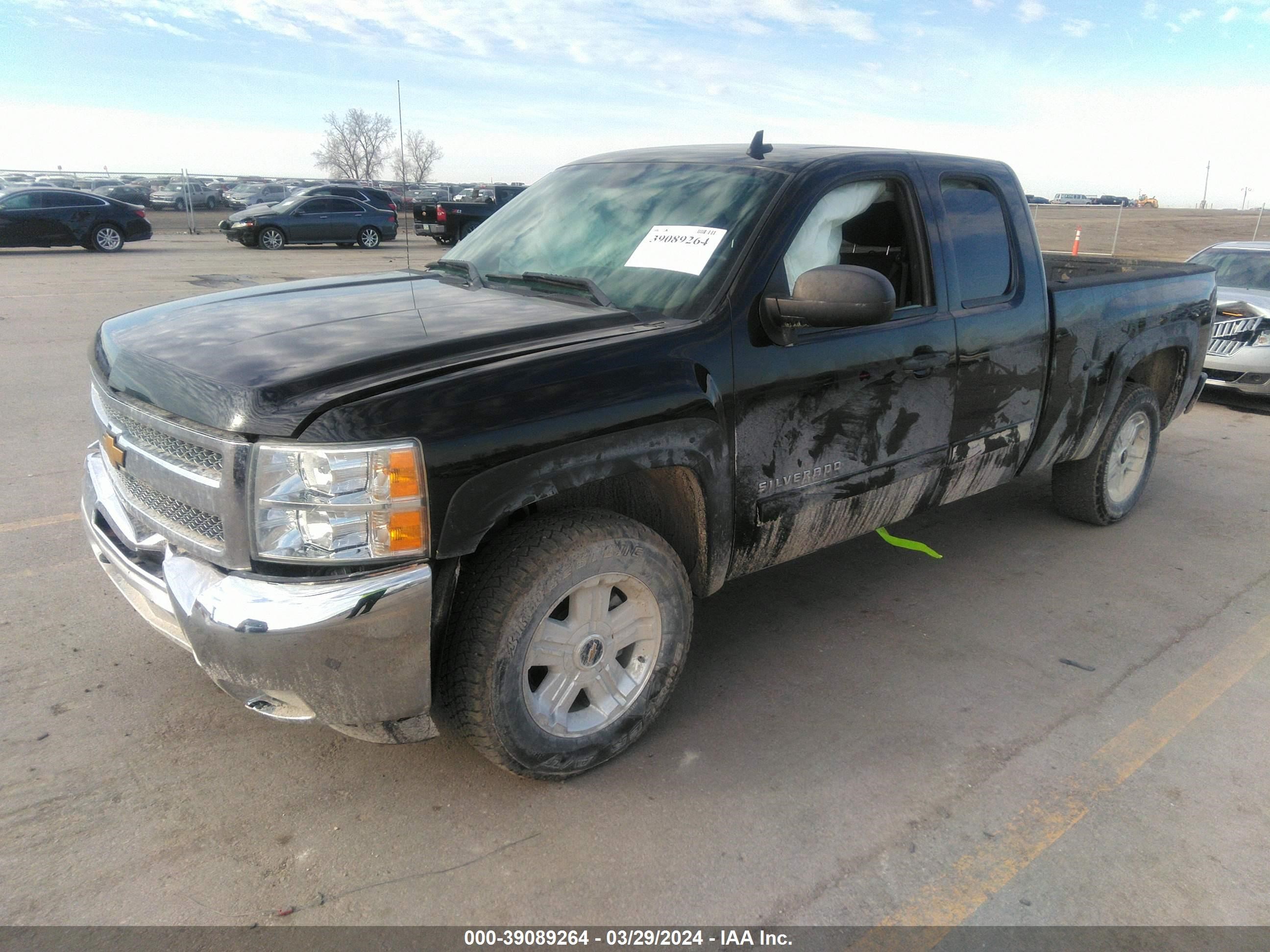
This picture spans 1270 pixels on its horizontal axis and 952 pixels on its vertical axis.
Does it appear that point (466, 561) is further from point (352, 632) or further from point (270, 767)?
point (270, 767)

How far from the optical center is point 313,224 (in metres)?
22.8

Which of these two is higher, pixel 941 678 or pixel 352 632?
pixel 352 632

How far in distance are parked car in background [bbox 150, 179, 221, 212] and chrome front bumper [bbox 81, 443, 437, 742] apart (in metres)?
41.0

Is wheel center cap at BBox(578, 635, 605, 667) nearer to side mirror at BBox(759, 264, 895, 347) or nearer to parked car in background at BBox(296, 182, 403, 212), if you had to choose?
side mirror at BBox(759, 264, 895, 347)

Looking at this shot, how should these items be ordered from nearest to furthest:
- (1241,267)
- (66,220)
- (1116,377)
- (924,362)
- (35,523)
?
1. (924,362)
2. (35,523)
3. (1116,377)
4. (1241,267)
5. (66,220)

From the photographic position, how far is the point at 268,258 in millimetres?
19609

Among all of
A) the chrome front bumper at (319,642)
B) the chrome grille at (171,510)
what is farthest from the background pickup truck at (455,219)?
the chrome front bumper at (319,642)

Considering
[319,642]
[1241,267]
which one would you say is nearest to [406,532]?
[319,642]

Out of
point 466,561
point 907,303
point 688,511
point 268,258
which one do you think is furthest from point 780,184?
point 268,258

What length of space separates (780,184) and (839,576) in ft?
6.53

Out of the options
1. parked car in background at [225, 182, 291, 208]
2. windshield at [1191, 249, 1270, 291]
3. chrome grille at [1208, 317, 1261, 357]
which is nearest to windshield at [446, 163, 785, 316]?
chrome grille at [1208, 317, 1261, 357]

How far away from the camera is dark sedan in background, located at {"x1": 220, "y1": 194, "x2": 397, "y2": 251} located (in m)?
22.0

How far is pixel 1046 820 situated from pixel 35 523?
4.61 m

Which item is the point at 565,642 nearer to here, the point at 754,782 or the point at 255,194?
the point at 754,782
